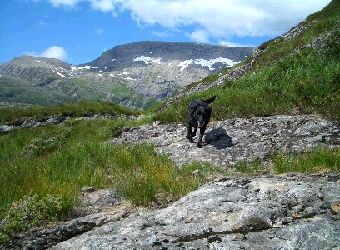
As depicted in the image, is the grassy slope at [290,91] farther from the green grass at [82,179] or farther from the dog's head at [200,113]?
the green grass at [82,179]

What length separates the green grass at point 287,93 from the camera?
67.1ft

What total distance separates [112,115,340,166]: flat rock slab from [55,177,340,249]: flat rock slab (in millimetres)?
6337

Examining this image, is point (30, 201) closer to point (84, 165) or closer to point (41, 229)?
point (41, 229)

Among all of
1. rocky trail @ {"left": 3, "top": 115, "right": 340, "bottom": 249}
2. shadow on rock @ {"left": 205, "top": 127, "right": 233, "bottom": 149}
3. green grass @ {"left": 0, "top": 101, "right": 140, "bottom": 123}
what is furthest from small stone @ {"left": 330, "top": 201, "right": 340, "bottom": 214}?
green grass @ {"left": 0, "top": 101, "right": 140, "bottom": 123}

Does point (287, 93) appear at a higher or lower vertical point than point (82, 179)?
higher

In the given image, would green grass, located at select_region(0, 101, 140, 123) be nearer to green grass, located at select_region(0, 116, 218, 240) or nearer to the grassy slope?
the grassy slope

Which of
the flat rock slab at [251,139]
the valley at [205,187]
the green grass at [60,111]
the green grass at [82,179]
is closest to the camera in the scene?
the valley at [205,187]

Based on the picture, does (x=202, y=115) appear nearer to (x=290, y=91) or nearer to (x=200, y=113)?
(x=200, y=113)

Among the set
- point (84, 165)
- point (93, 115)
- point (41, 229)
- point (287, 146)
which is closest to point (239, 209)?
point (41, 229)

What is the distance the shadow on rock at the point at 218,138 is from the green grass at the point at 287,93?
312 cm

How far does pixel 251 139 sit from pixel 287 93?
6019 millimetres

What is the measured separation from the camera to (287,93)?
72.3 ft

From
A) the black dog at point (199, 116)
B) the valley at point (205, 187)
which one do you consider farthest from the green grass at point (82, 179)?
the black dog at point (199, 116)

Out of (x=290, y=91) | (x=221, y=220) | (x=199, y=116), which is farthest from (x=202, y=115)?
(x=221, y=220)
